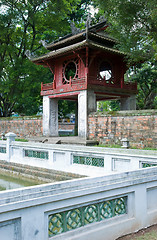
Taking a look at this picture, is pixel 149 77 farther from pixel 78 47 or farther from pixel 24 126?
pixel 24 126

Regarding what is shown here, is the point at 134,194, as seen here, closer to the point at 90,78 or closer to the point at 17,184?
the point at 17,184

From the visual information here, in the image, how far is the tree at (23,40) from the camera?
22359mm

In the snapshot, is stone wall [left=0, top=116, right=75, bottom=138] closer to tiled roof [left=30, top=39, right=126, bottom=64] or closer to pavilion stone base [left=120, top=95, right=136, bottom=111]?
tiled roof [left=30, top=39, right=126, bottom=64]

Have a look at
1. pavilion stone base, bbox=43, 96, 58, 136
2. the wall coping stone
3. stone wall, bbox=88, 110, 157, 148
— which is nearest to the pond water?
stone wall, bbox=88, 110, 157, 148

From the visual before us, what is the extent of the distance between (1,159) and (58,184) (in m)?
9.55

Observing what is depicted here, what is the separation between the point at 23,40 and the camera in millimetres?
23844

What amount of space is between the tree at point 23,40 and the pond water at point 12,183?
39.9ft

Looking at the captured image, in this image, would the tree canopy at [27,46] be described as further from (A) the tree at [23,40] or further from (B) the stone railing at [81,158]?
(B) the stone railing at [81,158]

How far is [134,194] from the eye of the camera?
13.1 ft

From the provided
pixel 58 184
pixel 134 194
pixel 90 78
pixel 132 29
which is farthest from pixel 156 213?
pixel 90 78

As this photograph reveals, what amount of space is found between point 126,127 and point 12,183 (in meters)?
6.71

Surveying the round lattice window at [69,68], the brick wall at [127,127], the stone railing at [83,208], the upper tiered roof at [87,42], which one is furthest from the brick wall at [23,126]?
the stone railing at [83,208]

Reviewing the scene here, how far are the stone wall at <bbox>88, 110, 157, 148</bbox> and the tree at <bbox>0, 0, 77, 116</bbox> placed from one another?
8718 mm

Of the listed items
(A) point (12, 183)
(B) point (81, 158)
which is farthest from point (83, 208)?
(A) point (12, 183)
